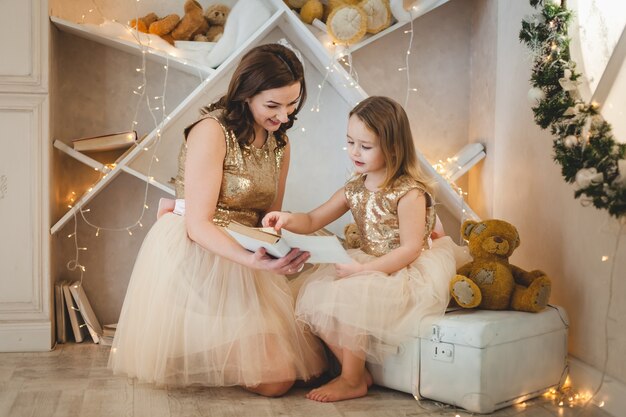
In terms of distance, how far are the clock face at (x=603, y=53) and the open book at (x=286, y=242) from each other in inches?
32.3

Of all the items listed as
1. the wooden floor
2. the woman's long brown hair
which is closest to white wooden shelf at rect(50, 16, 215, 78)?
the woman's long brown hair

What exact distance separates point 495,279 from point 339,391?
0.57m

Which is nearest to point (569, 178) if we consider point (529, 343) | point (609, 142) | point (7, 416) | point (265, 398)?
point (609, 142)

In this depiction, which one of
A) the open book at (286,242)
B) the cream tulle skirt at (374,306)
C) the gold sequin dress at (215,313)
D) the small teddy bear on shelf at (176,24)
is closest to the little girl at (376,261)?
the cream tulle skirt at (374,306)

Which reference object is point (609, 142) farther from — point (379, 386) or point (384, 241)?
point (379, 386)

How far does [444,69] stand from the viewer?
10.2ft

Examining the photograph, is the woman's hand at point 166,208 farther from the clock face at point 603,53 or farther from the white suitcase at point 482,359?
the clock face at point 603,53

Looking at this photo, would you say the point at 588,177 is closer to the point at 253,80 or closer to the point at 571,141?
the point at 571,141

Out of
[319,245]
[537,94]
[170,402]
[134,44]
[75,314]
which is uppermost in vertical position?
[134,44]

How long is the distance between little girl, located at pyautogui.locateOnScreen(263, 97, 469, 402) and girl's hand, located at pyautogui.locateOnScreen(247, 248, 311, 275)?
0.61ft

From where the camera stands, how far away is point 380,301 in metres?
2.13

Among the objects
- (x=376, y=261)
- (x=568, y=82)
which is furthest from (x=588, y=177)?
(x=376, y=261)

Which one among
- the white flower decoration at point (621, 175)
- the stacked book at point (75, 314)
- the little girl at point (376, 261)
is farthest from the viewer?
the stacked book at point (75, 314)

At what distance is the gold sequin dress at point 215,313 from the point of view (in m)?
2.17
